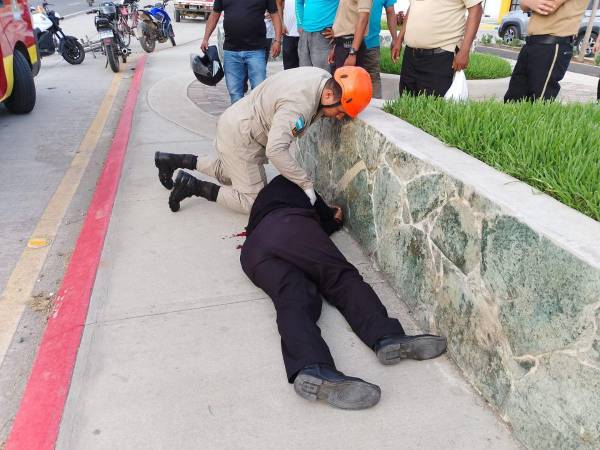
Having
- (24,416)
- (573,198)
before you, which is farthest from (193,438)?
(573,198)

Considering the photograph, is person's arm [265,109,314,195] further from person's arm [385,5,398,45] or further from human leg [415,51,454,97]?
person's arm [385,5,398,45]

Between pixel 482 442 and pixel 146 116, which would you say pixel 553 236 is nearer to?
pixel 482 442

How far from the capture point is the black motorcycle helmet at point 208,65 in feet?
20.1

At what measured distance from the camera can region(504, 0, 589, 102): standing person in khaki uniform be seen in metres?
3.90

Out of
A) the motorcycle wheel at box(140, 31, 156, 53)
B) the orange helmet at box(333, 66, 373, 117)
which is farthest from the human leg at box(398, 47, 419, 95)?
the motorcycle wheel at box(140, 31, 156, 53)

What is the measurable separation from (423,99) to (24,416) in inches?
119

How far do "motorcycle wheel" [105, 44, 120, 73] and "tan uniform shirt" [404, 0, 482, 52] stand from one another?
304 inches

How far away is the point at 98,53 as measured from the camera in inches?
531

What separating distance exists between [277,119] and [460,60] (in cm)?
172

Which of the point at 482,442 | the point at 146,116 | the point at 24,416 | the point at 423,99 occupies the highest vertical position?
the point at 423,99

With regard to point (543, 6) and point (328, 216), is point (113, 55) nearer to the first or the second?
point (328, 216)

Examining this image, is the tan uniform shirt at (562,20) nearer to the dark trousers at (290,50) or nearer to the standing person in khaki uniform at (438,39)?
the standing person in khaki uniform at (438,39)

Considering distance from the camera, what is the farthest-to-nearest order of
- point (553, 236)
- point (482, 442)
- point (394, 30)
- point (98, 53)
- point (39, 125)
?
point (98, 53) < point (39, 125) < point (394, 30) < point (482, 442) < point (553, 236)

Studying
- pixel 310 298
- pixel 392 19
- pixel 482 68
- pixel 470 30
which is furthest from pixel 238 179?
pixel 482 68
